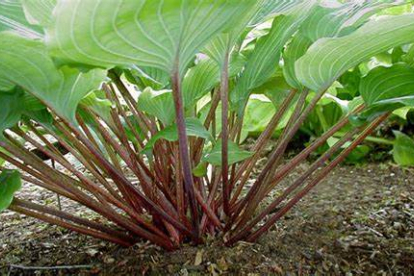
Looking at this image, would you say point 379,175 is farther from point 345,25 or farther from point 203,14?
point 203,14

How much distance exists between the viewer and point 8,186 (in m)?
0.61

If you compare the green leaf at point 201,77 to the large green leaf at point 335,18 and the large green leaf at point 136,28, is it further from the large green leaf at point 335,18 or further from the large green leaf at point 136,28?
the large green leaf at point 136,28

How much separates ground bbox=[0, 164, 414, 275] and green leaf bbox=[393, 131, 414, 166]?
266 millimetres

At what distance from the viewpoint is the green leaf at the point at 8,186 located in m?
0.57

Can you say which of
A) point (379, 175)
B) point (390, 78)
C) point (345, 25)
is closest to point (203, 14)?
point (345, 25)

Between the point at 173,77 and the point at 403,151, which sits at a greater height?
the point at 173,77

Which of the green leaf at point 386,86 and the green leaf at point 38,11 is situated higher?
the green leaf at point 38,11

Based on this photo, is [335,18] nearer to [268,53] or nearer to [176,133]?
[268,53]

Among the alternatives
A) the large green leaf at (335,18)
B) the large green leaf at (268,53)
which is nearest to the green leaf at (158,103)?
the large green leaf at (268,53)

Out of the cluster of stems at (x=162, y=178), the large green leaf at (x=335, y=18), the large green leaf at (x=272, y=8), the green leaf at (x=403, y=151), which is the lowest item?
the green leaf at (x=403, y=151)

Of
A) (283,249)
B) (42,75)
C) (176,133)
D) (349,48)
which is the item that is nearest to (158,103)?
(176,133)

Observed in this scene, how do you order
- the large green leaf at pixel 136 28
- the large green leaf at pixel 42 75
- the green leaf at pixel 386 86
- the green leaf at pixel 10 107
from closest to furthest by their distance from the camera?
1. the large green leaf at pixel 136 28
2. the large green leaf at pixel 42 75
3. the green leaf at pixel 10 107
4. the green leaf at pixel 386 86

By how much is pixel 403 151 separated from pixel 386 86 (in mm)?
774

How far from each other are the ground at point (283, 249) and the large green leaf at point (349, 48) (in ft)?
1.09
